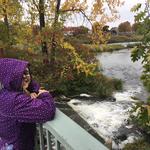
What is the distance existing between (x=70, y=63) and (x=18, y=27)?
A: 2.71 metres

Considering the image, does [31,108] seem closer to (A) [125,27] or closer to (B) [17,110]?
(B) [17,110]

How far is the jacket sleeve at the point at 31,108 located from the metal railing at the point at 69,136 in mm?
75

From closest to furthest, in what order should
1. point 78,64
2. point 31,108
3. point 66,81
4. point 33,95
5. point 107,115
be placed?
point 31,108 → point 33,95 → point 107,115 → point 78,64 → point 66,81

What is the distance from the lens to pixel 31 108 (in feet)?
9.05

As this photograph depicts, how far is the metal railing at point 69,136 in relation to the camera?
202 centimetres

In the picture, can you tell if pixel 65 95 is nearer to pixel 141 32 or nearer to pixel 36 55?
pixel 36 55

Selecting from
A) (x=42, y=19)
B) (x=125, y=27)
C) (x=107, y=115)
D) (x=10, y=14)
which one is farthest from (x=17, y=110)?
(x=125, y=27)

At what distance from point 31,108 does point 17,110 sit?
0.11 meters

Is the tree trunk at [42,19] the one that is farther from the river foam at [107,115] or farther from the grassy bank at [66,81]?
the river foam at [107,115]

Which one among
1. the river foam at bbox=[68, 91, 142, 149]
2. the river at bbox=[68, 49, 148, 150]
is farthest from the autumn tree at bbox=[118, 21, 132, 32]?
the river foam at bbox=[68, 91, 142, 149]

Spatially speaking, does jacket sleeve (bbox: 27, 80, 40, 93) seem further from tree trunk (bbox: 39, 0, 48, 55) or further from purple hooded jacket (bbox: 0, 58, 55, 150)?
tree trunk (bbox: 39, 0, 48, 55)

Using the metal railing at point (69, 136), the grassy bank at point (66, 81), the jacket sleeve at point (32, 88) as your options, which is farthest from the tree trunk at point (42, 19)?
the metal railing at point (69, 136)

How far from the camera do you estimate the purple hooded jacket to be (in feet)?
8.99

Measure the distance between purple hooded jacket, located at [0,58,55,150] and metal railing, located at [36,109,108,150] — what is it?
0.38 feet
